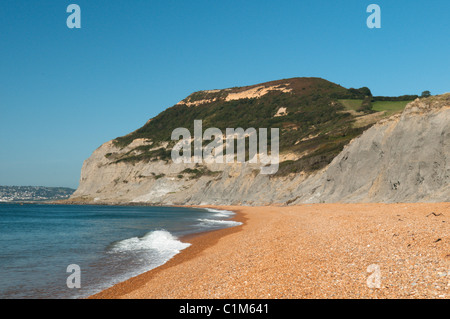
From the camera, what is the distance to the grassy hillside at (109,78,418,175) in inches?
4932

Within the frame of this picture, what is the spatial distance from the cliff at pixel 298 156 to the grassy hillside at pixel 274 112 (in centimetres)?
50

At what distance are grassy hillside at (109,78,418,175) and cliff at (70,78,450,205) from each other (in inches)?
19.6

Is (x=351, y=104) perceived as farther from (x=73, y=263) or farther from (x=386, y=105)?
(x=73, y=263)

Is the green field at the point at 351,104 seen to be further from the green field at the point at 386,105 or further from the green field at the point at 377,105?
the green field at the point at 386,105

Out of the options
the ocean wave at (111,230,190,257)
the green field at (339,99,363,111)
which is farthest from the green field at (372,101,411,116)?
the ocean wave at (111,230,190,257)

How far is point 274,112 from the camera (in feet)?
525

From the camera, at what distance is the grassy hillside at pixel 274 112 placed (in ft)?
411

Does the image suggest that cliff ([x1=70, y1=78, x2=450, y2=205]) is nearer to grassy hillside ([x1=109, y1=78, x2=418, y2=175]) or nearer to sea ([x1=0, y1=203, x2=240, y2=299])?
grassy hillside ([x1=109, y1=78, x2=418, y2=175])

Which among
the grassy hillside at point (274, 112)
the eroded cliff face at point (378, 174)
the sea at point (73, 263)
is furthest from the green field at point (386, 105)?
the sea at point (73, 263)

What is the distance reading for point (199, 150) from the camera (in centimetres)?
13462

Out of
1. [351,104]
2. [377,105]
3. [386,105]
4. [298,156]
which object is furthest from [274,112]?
[298,156]

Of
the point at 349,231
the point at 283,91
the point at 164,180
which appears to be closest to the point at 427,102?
the point at 349,231
